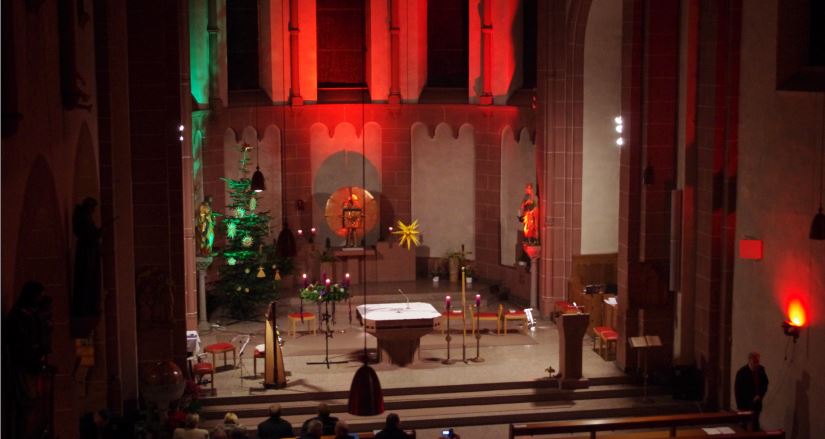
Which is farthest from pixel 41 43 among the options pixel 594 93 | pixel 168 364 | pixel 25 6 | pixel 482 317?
pixel 594 93

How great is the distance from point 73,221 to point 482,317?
10.5 metres

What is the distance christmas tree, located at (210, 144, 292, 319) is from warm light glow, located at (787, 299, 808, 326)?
10.6 meters

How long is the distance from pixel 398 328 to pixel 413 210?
7.62 m

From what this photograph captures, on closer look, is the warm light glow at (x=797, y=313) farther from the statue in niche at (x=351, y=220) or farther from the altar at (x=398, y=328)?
the statue in niche at (x=351, y=220)

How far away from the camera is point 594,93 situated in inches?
921

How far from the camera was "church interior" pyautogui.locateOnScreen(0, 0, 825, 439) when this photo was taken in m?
13.1

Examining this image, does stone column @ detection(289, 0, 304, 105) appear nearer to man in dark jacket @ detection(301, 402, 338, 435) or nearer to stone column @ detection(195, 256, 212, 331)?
stone column @ detection(195, 256, 212, 331)

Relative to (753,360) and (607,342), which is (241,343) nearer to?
(607,342)

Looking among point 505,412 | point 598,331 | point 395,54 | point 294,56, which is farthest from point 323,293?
point 395,54

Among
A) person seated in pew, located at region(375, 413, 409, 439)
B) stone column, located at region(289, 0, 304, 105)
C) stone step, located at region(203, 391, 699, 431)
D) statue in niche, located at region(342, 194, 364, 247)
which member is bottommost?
stone step, located at region(203, 391, 699, 431)

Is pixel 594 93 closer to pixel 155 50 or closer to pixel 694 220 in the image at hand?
pixel 694 220

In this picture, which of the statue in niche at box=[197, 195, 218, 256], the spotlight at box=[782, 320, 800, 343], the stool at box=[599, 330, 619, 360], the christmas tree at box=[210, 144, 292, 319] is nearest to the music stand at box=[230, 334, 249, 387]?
the christmas tree at box=[210, 144, 292, 319]

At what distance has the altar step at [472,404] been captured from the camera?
711 inches

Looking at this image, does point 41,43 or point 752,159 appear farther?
point 752,159
